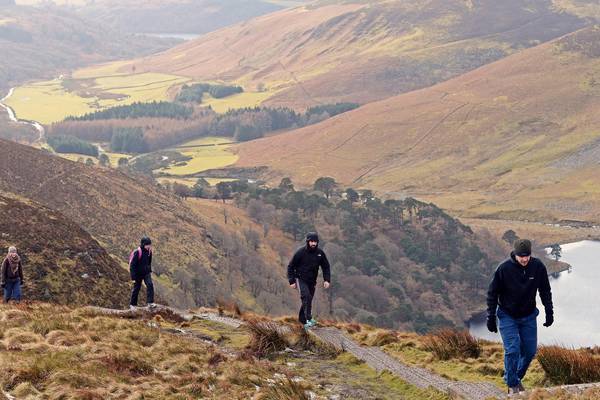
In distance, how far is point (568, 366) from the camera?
52.9 feet

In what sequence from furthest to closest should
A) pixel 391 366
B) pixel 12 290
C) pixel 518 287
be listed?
pixel 12 290 → pixel 391 366 → pixel 518 287

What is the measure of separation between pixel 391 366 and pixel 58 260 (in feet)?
62.1

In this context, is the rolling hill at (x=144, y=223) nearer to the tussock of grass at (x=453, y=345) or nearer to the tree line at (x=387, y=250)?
the tree line at (x=387, y=250)

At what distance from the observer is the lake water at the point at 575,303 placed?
348ft

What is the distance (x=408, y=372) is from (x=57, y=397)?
7638 mm

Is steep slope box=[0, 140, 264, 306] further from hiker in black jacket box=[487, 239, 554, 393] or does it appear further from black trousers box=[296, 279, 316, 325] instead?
hiker in black jacket box=[487, 239, 554, 393]

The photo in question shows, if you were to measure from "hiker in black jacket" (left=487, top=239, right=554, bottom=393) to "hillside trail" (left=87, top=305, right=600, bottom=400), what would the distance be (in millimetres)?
717

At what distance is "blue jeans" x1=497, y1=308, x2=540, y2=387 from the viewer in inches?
598

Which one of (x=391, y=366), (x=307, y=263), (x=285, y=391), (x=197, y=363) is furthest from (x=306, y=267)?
(x=285, y=391)

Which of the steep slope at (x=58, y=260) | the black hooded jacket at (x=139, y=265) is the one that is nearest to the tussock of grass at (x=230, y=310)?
the black hooded jacket at (x=139, y=265)

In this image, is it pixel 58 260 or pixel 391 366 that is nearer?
pixel 391 366

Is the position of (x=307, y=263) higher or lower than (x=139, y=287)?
higher

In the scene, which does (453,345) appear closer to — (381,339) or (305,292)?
(381,339)

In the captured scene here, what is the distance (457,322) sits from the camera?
121188 millimetres
